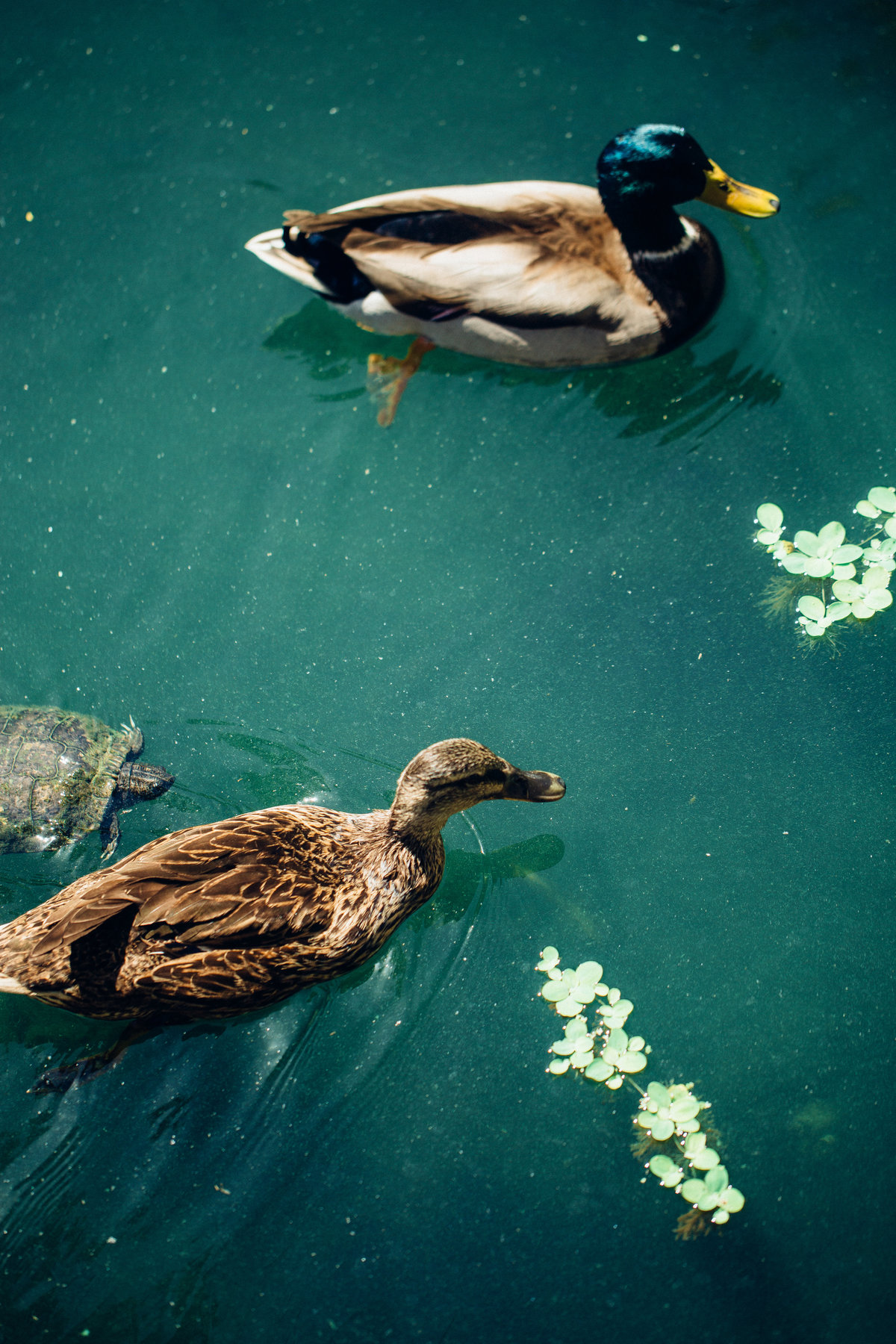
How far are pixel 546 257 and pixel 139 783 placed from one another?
2.46m

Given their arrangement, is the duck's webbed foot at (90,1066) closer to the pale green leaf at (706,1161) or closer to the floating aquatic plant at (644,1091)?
the floating aquatic plant at (644,1091)

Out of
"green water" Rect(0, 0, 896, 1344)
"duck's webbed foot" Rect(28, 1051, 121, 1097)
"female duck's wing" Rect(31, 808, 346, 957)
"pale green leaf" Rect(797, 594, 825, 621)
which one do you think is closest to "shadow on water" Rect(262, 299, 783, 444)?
"green water" Rect(0, 0, 896, 1344)

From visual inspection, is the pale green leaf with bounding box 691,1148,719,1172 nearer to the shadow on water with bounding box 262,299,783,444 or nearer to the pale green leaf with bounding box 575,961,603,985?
the pale green leaf with bounding box 575,961,603,985

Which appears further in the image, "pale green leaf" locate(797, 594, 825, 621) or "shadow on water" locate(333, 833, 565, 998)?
"pale green leaf" locate(797, 594, 825, 621)

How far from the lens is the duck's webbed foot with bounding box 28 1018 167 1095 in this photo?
293 centimetres

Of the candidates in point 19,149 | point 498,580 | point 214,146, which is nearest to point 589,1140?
point 498,580

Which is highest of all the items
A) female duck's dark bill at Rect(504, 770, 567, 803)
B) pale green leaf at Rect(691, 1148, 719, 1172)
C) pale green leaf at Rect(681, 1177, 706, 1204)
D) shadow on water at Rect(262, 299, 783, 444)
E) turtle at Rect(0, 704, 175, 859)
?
shadow on water at Rect(262, 299, 783, 444)

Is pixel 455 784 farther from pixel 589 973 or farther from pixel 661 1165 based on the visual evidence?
pixel 661 1165

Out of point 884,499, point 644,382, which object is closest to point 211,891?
point 644,382

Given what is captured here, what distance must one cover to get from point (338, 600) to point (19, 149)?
298cm

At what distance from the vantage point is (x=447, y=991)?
3.05 m

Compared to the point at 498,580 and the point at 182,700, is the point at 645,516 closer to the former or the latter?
the point at 498,580

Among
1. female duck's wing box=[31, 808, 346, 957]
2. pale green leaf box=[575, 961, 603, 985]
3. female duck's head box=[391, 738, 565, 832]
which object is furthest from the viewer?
pale green leaf box=[575, 961, 603, 985]

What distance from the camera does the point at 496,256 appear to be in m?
3.53
